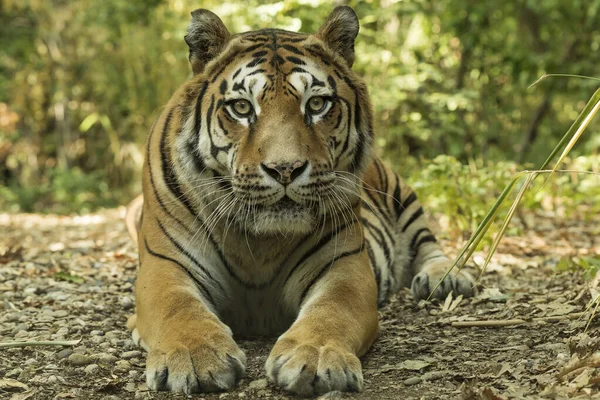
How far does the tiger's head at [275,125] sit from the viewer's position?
289 cm

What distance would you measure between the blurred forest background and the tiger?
253cm

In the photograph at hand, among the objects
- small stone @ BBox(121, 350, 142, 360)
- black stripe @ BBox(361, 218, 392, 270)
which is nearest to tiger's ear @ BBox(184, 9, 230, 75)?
small stone @ BBox(121, 350, 142, 360)

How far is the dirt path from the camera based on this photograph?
2.58 meters

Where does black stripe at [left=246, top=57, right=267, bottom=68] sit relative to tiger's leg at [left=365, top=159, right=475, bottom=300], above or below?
above

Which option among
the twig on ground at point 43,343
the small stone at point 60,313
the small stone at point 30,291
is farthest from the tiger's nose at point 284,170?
the small stone at point 30,291

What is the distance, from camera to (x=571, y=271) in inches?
172

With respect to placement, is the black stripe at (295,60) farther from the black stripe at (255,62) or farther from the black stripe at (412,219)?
the black stripe at (412,219)

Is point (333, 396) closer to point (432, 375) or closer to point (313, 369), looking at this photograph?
point (313, 369)

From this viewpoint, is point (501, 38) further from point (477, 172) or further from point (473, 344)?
point (473, 344)

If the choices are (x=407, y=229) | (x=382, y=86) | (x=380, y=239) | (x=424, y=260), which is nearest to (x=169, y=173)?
(x=380, y=239)

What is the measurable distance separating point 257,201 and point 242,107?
0.43 m

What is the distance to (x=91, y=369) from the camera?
9.56ft

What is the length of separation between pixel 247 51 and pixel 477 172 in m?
3.40

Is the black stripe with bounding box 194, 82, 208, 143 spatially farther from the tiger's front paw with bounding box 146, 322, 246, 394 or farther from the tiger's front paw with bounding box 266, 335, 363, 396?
the tiger's front paw with bounding box 266, 335, 363, 396
